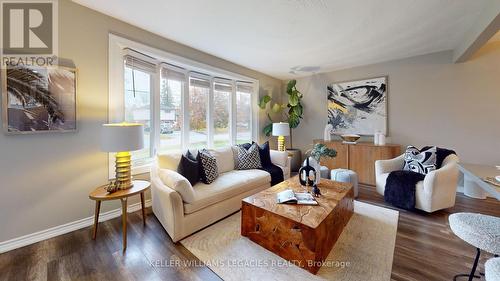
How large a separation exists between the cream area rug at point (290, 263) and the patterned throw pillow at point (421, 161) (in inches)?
40.3

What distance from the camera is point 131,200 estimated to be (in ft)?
8.87

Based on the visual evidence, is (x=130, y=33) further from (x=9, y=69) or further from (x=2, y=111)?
(x=2, y=111)

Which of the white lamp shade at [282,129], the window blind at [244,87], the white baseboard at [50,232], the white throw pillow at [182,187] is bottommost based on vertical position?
the white baseboard at [50,232]

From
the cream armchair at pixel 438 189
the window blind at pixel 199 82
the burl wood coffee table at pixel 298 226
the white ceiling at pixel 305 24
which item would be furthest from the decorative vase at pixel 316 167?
the window blind at pixel 199 82

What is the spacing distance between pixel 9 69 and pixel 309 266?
326 centimetres

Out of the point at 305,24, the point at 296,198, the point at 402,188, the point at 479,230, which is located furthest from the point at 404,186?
the point at 305,24

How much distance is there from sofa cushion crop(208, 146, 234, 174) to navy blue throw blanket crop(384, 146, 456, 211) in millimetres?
2423

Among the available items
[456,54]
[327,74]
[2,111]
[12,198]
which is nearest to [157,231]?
[12,198]

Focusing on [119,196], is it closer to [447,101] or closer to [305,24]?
[305,24]

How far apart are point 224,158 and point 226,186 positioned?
2.58 feet

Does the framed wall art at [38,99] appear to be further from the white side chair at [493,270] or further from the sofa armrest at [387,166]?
the sofa armrest at [387,166]

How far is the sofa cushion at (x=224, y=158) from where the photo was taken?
3152 mm

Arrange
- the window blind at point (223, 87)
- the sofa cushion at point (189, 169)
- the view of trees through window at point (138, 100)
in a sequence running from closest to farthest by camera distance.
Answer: the sofa cushion at point (189, 169) < the view of trees through window at point (138, 100) < the window blind at point (223, 87)

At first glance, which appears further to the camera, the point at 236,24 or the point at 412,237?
the point at 236,24
